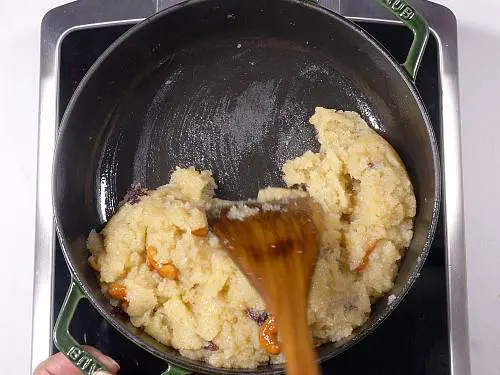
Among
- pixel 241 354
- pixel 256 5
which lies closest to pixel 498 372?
pixel 241 354

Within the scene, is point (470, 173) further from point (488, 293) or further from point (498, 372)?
point (498, 372)

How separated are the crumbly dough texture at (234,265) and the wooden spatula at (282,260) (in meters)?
0.08

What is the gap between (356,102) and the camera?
1427 millimetres

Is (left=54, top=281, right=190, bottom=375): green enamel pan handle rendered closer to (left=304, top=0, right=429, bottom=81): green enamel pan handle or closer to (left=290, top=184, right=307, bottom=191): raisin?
(left=290, top=184, right=307, bottom=191): raisin

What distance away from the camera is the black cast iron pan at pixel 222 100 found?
1.34 metres

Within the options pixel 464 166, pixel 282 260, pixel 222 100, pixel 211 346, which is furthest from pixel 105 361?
pixel 464 166

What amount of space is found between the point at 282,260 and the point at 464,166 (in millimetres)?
608

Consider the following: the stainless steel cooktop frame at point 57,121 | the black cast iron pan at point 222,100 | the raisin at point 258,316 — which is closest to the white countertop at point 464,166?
the stainless steel cooktop frame at point 57,121

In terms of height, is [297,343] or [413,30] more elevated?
[413,30]

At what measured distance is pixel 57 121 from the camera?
1403 millimetres

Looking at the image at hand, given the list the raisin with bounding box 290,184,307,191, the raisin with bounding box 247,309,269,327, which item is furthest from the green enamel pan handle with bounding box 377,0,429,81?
the raisin with bounding box 247,309,269,327

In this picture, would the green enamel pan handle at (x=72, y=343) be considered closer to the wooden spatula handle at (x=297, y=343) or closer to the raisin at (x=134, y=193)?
the raisin at (x=134, y=193)

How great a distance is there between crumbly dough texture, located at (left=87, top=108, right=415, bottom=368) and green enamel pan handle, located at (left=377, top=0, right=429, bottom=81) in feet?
0.69

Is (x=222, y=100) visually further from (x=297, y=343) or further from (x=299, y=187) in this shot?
(x=297, y=343)
